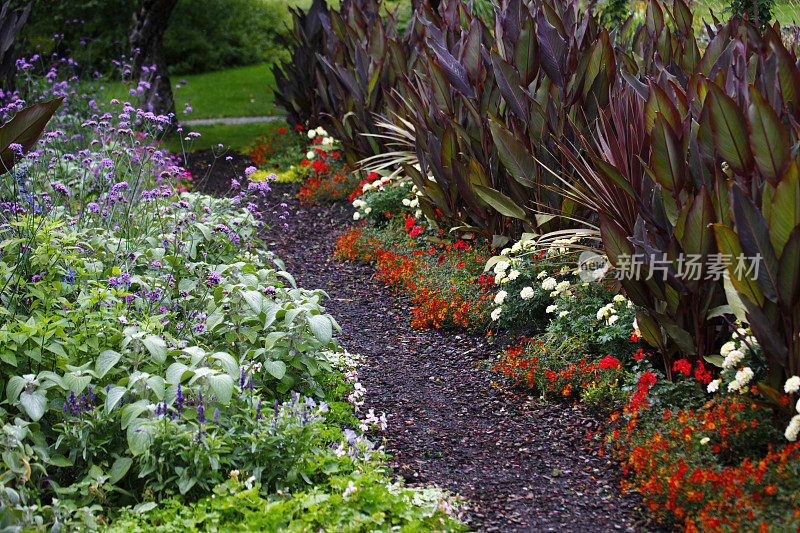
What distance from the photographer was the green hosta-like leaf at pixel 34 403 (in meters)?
2.65

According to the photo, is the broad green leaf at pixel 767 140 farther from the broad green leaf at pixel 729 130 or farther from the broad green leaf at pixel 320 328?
the broad green leaf at pixel 320 328

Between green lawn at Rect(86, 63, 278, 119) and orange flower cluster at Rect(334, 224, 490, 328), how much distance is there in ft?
20.8

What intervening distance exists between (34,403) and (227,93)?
14.3 m

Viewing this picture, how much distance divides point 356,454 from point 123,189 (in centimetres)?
245

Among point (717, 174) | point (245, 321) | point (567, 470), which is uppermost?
point (717, 174)

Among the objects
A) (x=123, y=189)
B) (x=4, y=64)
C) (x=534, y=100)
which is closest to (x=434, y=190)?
(x=534, y=100)

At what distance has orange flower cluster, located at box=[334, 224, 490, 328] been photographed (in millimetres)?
4754

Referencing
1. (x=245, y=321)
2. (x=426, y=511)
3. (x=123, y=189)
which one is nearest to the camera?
(x=426, y=511)

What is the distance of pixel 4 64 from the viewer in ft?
21.9

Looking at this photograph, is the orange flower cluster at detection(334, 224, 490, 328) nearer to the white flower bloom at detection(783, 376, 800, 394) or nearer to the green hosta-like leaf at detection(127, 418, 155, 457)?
the white flower bloom at detection(783, 376, 800, 394)

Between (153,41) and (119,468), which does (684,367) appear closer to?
(119,468)

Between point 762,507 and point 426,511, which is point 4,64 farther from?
point 762,507

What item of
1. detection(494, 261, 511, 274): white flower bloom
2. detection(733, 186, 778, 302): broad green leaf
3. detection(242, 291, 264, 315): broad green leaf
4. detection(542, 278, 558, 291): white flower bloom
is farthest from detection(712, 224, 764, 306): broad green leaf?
detection(242, 291, 264, 315): broad green leaf

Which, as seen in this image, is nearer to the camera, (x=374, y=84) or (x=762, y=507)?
(x=762, y=507)
